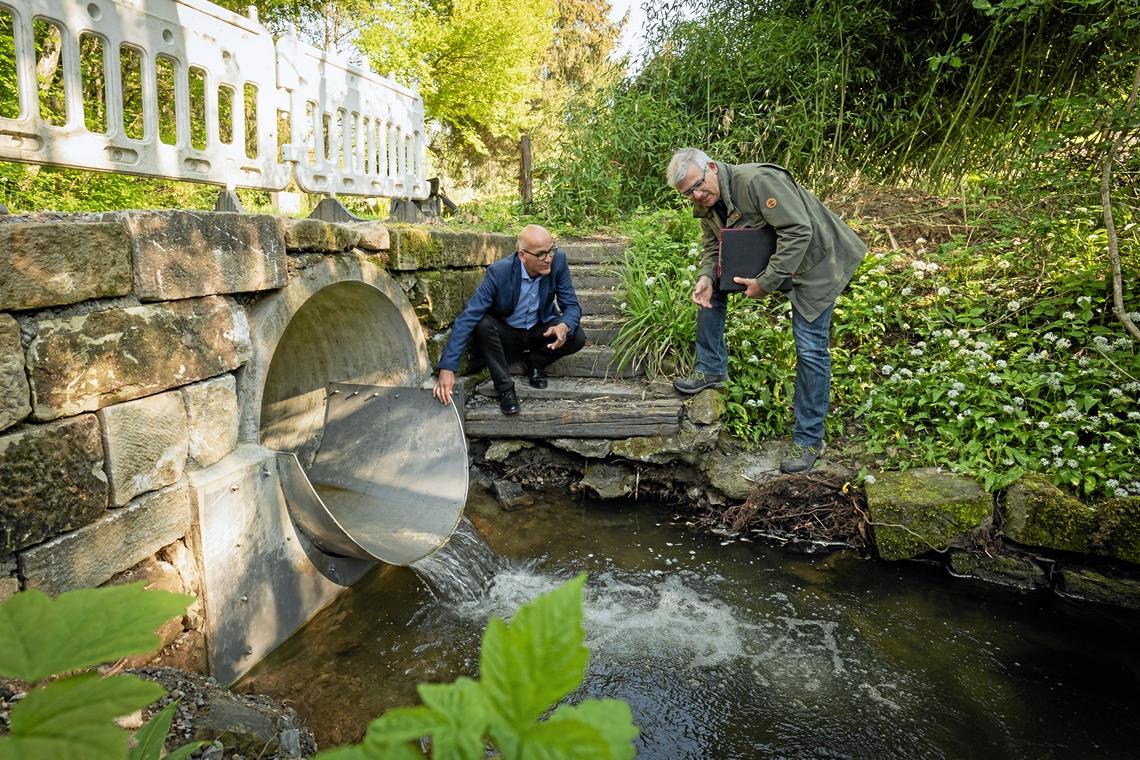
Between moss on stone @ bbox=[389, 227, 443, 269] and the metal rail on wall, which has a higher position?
the metal rail on wall

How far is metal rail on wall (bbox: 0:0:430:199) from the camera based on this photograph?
107 inches

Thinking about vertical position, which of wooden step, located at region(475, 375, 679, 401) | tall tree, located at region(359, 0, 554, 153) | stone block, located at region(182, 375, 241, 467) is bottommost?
wooden step, located at region(475, 375, 679, 401)

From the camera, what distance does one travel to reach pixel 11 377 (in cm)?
211

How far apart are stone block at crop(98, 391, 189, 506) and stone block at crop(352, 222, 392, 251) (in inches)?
62.3

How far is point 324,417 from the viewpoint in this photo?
4738 millimetres

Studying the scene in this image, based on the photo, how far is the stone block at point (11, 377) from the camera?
2074 mm

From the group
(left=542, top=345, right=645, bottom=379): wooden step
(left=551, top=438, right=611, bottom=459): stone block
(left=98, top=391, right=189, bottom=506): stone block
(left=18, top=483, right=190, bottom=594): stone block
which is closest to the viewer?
(left=18, top=483, right=190, bottom=594): stone block

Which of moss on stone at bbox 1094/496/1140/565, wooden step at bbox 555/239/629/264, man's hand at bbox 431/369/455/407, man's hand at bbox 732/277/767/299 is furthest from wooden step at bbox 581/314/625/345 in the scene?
moss on stone at bbox 1094/496/1140/565

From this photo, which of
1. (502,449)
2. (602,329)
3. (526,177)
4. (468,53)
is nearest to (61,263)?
(502,449)

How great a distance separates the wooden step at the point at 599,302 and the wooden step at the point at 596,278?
127mm

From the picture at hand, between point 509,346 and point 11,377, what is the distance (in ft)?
11.5

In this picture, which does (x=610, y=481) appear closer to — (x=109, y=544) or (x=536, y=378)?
(x=536, y=378)

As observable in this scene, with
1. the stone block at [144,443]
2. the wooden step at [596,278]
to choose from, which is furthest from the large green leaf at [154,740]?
the wooden step at [596,278]

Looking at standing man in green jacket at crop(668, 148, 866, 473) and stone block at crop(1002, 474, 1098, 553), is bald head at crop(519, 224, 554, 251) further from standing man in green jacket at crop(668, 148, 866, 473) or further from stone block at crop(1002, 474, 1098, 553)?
stone block at crop(1002, 474, 1098, 553)
